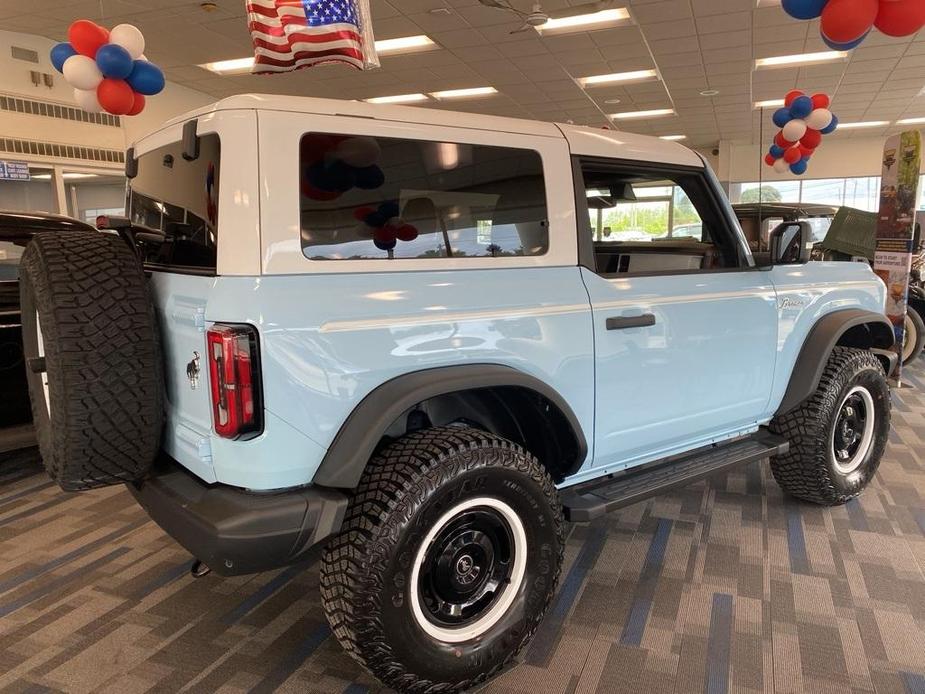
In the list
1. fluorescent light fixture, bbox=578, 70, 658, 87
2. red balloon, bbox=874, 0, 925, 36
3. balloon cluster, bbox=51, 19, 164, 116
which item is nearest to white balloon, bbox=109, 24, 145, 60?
balloon cluster, bbox=51, 19, 164, 116

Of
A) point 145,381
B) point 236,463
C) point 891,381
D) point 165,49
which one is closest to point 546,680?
point 236,463

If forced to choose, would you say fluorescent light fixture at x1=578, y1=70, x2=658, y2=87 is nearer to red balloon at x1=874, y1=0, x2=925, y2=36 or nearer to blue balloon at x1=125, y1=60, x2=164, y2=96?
red balloon at x1=874, y1=0, x2=925, y2=36

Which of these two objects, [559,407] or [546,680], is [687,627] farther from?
[559,407]

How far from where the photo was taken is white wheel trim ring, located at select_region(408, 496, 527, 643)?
1.89 meters

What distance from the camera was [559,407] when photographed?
2.12m

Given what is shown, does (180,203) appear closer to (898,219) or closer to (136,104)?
(136,104)

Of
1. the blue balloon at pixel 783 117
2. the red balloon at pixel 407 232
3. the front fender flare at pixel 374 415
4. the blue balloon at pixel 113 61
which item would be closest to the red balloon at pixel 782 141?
the blue balloon at pixel 783 117

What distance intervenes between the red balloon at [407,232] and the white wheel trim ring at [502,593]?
82 cm

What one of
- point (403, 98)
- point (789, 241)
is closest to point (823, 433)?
point (789, 241)

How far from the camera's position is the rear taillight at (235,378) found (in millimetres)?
1609

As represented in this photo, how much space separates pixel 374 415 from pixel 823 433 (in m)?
2.45

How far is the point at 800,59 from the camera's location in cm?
972

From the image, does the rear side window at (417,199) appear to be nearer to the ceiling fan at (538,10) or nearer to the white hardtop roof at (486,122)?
the white hardtop roof at (486,122)

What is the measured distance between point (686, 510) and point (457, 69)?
8.73m
